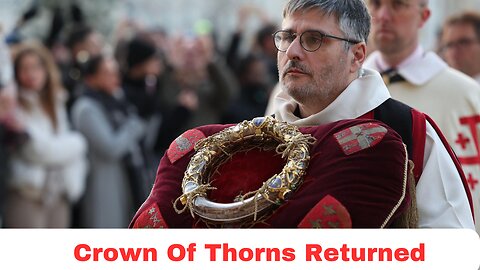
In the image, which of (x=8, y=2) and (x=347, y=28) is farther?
(x=8, y=2)

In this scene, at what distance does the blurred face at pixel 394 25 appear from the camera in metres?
6.01

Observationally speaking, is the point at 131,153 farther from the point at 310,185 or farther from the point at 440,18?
the point at 440,18

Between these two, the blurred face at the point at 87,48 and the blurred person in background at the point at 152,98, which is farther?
the blurred face at the point at 87,48

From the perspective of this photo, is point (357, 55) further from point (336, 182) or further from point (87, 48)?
point (87, 48)

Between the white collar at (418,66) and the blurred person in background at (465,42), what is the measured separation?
1721mm

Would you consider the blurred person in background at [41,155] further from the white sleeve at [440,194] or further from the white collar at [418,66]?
the white sleeve at [440,194]

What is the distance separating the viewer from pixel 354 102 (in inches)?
171

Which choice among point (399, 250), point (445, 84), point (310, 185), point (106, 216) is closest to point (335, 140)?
point (310, 185)

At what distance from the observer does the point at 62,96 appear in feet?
31.3

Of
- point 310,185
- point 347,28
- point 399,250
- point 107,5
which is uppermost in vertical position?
point 107,5

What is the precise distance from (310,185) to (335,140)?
0.19m

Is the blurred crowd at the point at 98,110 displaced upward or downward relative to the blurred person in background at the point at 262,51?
downward

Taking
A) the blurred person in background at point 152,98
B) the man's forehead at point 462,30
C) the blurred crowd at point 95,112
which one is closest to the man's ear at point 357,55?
the man's forehead at point 462,30

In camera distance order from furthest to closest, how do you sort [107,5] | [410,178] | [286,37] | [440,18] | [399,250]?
[440,18], [107,5], [286,37], [410,178], [399,250]
